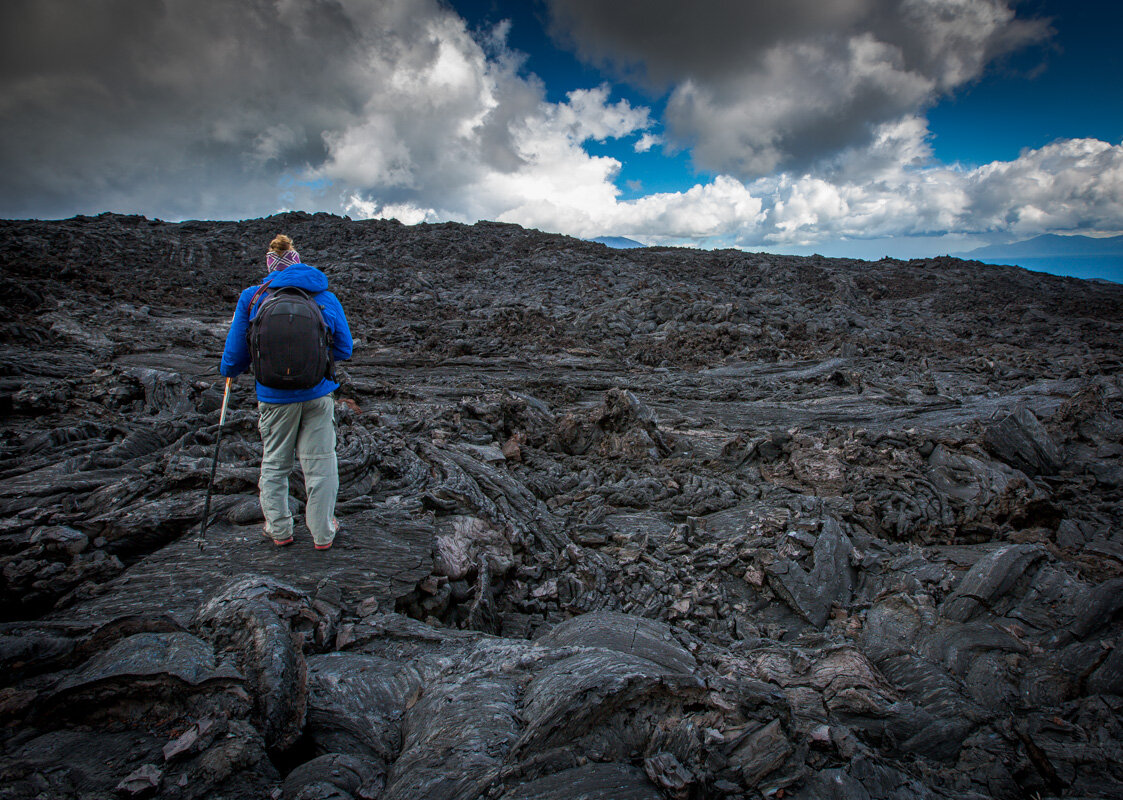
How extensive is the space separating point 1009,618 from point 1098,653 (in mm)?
772

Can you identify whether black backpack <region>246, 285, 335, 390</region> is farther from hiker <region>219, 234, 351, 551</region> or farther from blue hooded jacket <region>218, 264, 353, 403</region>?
blue hooded jacket <region>218, 264, 353, 403</region>

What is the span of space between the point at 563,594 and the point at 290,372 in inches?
133

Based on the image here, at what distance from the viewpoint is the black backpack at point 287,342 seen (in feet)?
11.9

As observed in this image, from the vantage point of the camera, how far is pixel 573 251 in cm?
3550

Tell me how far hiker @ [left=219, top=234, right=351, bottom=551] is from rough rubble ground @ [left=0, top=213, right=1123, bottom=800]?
49 centimetres

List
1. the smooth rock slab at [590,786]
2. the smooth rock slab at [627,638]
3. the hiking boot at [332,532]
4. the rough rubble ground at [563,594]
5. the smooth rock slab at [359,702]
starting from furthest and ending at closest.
A: the hiking boot at [332,532], the smooth rock slab at [627,638], the smooth rock slab at [359,702], the rough rubble ground at [563,594], the smooth rock slab at [590,786]

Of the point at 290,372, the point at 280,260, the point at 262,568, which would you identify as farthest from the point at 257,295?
the point at 262,568

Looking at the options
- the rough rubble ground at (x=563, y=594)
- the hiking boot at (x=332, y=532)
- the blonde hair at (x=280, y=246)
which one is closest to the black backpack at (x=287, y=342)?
the blonde hair at (x=280, y=246)

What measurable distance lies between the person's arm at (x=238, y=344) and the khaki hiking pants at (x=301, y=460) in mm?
478

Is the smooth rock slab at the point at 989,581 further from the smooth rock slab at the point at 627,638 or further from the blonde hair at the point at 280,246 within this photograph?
the blonde hair at the point at 280,246

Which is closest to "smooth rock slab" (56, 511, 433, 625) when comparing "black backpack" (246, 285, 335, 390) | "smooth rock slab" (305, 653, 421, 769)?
"smooth rock slab" (305, 653, 421, 769)

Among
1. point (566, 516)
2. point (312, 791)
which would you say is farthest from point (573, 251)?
point (312, 791)

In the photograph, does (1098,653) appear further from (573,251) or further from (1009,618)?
(573,251)

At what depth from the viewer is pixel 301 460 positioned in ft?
13.8
